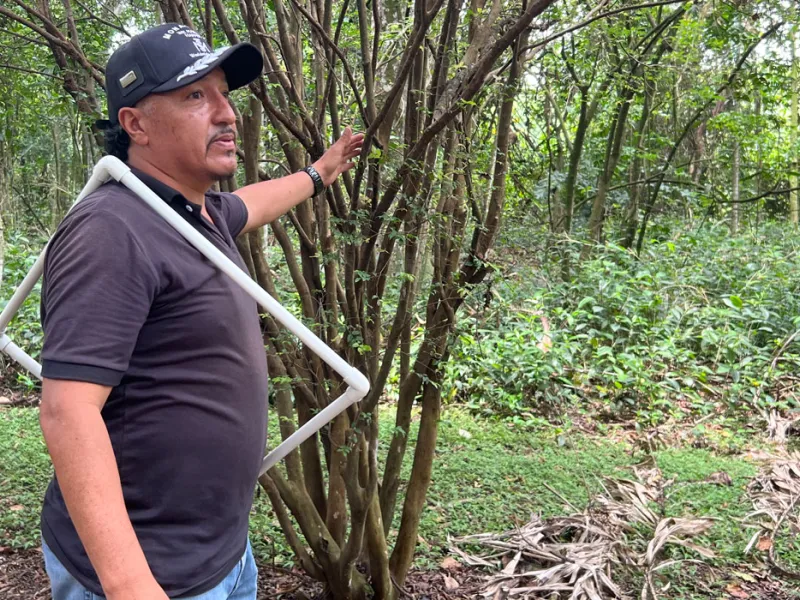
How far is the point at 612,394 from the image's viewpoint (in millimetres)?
5801

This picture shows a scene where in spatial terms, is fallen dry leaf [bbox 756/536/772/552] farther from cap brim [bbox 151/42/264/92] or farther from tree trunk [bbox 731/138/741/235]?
tree trunk [bbox 731/138/741/235]

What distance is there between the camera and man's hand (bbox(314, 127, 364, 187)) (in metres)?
2.11

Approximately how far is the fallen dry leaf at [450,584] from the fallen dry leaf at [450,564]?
0.08 metres

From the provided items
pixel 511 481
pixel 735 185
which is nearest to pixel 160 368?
pixel 511 481

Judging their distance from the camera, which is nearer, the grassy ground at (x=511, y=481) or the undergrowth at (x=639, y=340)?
the grassy ground at (x=511, y=481)

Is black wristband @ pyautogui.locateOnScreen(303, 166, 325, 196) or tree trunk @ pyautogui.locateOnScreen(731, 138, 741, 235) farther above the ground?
black wristband @ pyautogui.locateOnScreen(303, 166, 325, 196)

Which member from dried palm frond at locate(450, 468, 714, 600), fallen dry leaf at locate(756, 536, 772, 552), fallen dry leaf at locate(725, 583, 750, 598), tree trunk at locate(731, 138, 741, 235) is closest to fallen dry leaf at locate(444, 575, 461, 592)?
dried palm frond at locate(450, 468, 714, 600)

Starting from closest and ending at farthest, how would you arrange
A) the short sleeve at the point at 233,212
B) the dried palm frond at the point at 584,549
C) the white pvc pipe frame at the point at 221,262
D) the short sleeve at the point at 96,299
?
the short sleeve at the point at 96,299
the white pvc pipe frame at the point at 221,262
the short sleeve at the point at 233,212
the dried palm frond at the point at 584,549

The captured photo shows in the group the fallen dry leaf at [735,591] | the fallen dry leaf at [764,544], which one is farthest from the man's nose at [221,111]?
the fallen dry leaf at [764,544]

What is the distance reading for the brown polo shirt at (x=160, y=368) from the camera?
1151 mm

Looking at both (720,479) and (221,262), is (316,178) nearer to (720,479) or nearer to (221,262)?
(221,262)

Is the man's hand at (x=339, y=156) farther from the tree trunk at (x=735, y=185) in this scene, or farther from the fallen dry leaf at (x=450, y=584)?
the tree trunk at (x=735, y=185)

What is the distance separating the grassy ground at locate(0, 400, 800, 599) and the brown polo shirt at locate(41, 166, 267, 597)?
1.93m

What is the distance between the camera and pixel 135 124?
1437mm
